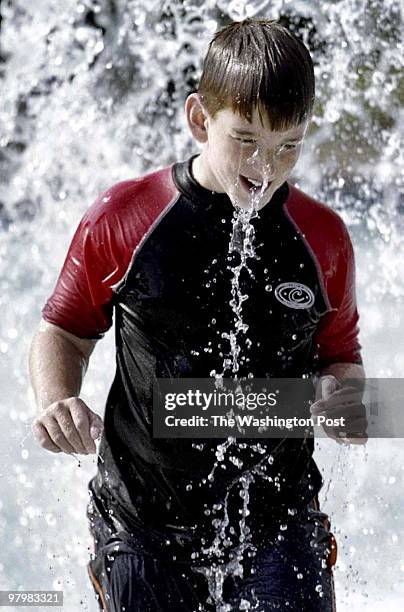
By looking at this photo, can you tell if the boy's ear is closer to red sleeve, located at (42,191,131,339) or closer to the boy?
the boy

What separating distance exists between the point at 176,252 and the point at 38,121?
3.23m

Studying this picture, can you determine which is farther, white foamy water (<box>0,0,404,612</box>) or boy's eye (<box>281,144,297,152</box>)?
white foamy water (<box>0,0,404,612</box>)

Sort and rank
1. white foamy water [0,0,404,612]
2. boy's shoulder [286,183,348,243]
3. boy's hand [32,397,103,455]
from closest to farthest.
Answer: boy's hand [32,397,103,455], boy's shoulder [286,183,348,243], white foamy water [0,0,404,612]

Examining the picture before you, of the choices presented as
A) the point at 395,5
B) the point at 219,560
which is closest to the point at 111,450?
the point at 219,560

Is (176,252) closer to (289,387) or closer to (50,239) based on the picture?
(289,387)

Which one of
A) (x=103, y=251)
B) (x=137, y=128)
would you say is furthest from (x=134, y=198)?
(x=137, y=128)

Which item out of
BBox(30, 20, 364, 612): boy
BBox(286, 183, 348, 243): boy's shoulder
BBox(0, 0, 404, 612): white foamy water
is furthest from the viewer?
BBox(0, 0, 404, 612): white foamy water

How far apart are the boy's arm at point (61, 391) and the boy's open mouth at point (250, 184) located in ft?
1.07

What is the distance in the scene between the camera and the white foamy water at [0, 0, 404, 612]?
3.71 meters

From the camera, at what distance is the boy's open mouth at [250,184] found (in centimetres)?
136

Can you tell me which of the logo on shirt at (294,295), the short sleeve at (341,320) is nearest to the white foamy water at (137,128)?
the short sleeve at (341,320)

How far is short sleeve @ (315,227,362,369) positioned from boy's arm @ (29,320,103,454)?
13.3 inches

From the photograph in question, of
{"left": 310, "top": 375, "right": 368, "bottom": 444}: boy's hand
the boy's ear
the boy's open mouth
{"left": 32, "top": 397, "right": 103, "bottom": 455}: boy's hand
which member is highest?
the boy's ear

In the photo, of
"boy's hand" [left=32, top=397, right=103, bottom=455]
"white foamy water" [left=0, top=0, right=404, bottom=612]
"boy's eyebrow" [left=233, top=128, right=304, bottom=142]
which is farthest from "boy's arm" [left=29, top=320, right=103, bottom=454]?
"white foamy water" [left=0, top=0, right=404, bottom=612]
